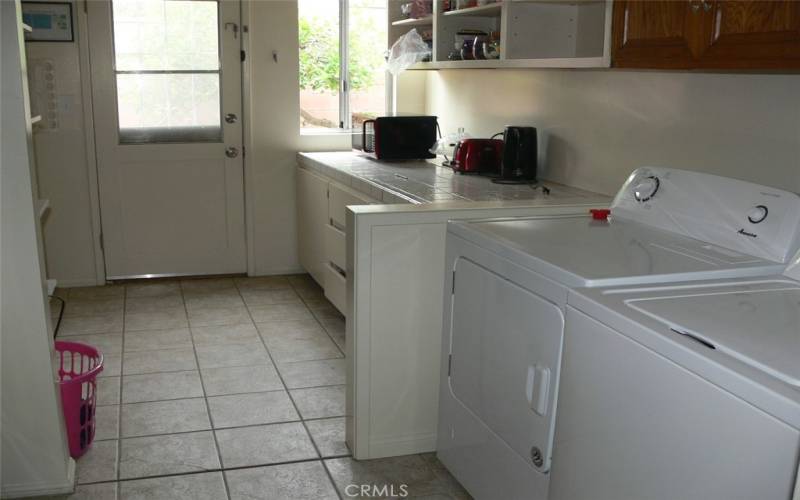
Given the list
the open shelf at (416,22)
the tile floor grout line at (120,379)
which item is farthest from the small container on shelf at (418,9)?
the tile floor grout line at (120,379)

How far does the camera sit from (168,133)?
4703 mm

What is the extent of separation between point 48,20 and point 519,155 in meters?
2.91

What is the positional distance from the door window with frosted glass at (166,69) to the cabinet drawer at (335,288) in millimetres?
1411

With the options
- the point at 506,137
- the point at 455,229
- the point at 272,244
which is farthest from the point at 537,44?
the point at 272,244

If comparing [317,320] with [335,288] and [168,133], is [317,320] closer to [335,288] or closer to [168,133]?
[335,288]

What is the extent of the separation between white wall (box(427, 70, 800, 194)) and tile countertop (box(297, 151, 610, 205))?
178mm

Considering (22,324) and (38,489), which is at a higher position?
(22,324)

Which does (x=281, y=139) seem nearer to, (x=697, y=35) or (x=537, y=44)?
(x=537, y=44)

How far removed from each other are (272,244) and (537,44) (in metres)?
2.49

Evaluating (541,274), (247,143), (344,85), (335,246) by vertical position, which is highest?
(344,85)

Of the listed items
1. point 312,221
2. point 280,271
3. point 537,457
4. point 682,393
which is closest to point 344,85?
point 312,221

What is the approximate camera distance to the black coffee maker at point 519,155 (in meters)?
3.31

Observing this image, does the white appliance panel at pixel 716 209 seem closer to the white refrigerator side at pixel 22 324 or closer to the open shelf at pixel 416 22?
the white refrigerator side at pixel 22 324

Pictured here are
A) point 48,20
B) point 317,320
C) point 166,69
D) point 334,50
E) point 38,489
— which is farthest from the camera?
point 334,50
